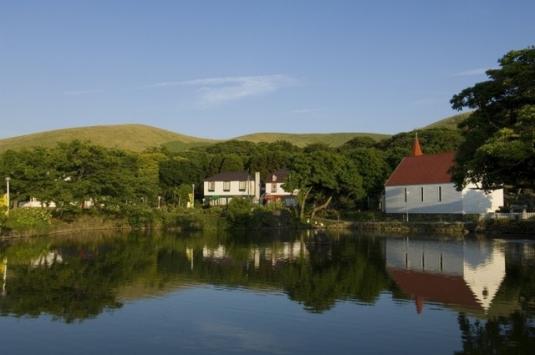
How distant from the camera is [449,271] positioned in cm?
2753

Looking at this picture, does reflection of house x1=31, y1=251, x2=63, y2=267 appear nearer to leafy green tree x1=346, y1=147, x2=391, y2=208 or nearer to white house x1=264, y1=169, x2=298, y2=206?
leafy green tree x1=346, y1=147, x2=391, y2=208

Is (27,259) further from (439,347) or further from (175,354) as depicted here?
(439,347)

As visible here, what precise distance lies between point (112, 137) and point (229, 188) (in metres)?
76.9

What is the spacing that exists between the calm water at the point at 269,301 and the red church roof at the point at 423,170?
29.5 meters

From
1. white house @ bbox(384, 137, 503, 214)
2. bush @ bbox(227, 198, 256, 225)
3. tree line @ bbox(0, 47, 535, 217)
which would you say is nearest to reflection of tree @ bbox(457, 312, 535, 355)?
tree line @ bbox(0, 47, 535, 217)

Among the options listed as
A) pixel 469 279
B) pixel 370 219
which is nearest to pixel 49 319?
pixel 469 279

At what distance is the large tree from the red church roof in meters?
32.8

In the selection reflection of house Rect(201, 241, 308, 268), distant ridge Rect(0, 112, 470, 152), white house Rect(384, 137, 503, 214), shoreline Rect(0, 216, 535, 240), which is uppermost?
distant ridge Rect(0, 112, 470, 152)

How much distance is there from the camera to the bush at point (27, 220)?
4628 cm

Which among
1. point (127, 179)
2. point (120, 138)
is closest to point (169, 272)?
point (127, 179)

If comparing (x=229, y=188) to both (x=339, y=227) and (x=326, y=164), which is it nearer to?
(x=326, y=164)

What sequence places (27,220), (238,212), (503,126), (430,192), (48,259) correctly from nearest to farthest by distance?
(503,126)
(48,259)
(27,220)
(238,212)
(430,192)

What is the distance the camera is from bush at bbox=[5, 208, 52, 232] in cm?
4628

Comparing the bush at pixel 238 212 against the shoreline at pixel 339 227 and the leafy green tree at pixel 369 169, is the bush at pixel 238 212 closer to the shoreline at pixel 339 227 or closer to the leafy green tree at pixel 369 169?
the shoreline at pixel 339 227
